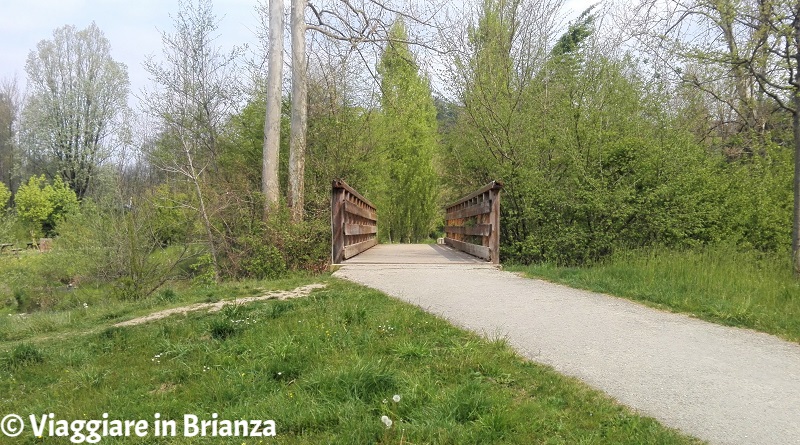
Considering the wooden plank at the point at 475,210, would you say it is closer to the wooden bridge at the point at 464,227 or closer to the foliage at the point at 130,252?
the wooden bridge at the point at 464,227

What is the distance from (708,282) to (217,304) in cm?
596

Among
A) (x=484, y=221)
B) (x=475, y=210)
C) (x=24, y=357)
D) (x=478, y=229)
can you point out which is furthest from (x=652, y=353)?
(x=475, y=210)

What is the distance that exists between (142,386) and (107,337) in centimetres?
164

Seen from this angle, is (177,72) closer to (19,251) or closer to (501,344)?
(19,251)

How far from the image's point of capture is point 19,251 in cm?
1538

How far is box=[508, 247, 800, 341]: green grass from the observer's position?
456 centimetres

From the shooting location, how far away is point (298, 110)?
1046 cm

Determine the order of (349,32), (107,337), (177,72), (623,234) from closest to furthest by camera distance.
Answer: (107,337), (623,234), (349,32), (177,72)

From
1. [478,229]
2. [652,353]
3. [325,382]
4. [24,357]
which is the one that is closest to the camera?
[325,382]

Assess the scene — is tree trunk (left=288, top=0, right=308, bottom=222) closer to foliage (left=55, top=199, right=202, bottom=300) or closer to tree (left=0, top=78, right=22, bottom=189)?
foliage (left=55, top=199, right=202, bottom=300)

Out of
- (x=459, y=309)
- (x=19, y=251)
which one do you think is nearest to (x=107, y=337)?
(x=459, y=309)
